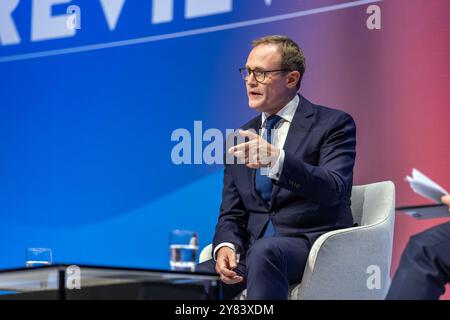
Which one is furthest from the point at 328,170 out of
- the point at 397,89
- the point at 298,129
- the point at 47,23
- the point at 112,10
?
the point at 47,23

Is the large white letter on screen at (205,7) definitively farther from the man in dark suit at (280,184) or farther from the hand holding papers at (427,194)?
the hand holding papers at (427,194)

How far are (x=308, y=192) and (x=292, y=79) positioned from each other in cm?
67

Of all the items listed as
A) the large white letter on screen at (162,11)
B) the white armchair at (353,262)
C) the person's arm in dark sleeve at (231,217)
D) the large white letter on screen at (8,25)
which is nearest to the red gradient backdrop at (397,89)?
the white armchair at (353,262)

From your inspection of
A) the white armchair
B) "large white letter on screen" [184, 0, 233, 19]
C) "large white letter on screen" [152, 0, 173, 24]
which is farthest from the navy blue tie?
"large white letter on screen" [152, 0, 173, 24]

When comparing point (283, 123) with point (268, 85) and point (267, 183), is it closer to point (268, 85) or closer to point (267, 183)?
point (268, 85)

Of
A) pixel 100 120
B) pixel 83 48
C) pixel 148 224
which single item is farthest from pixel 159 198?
pixel 83 48

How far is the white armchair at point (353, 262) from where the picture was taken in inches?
119

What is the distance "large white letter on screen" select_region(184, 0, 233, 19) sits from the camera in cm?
437

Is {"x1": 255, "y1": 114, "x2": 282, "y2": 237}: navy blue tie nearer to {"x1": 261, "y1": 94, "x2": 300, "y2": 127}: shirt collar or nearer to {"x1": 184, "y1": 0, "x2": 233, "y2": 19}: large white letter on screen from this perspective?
{"x1": 261, "y1": 94, "x2": 300, "y2": 127}: shirt collar

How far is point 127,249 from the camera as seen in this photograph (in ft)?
15.1

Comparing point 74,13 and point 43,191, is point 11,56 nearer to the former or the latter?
point 74,13

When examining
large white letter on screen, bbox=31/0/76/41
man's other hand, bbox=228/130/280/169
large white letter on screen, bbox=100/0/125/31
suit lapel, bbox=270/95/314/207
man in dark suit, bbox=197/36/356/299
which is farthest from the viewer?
large white letter on screen, bbox=31/0/76/41

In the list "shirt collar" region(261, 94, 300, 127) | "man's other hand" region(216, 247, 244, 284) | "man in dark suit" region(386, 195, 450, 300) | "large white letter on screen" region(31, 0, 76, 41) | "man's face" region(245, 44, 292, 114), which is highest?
"large white letter on screen" region(31, 0, 76, 41)

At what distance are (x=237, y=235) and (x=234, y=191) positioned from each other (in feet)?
0.73
